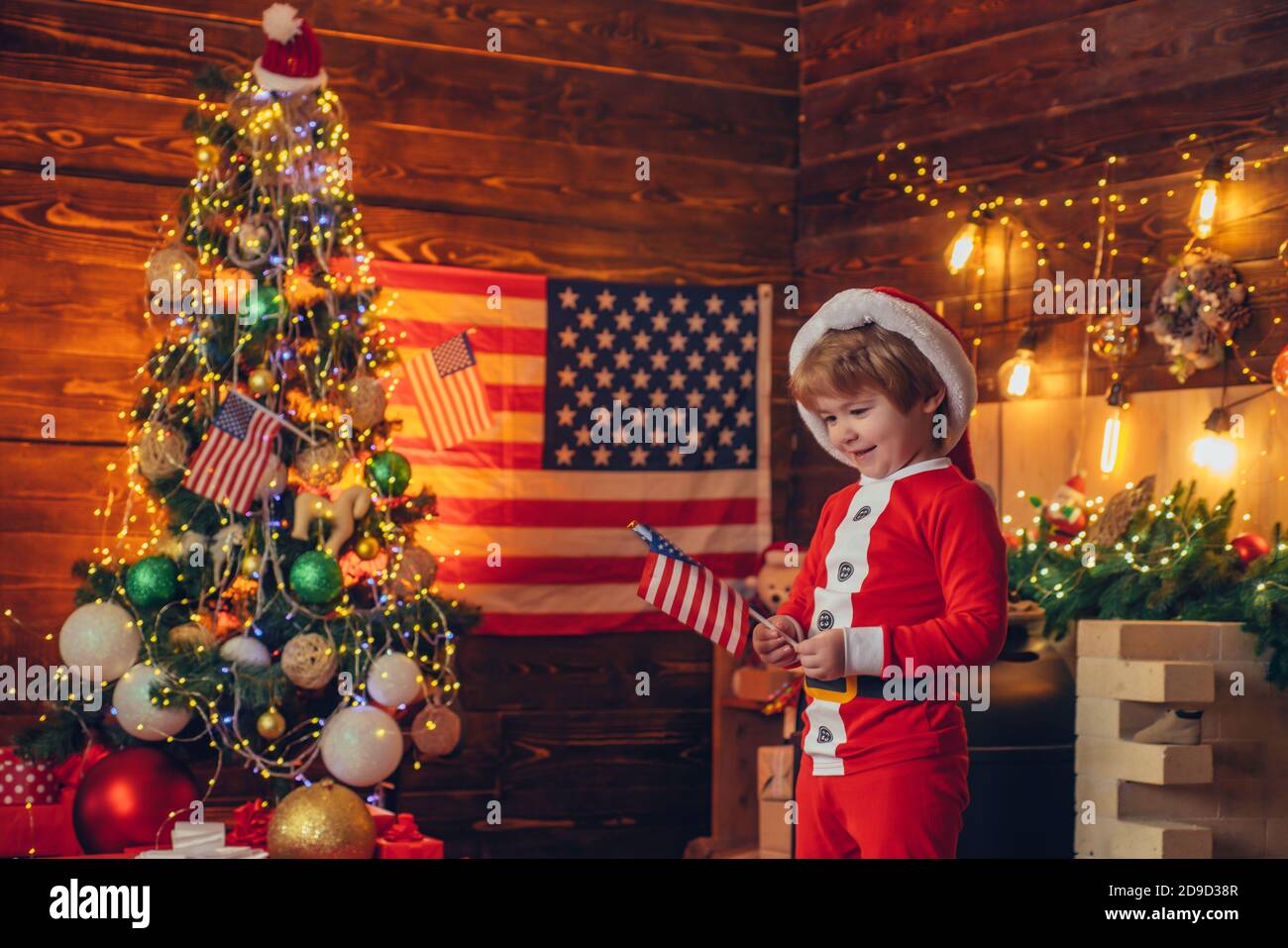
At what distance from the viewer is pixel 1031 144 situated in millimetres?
4750

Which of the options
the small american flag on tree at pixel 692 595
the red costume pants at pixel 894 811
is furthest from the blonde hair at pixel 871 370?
the red costume pants at pixel 894 811

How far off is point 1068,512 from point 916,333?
78.7 inches

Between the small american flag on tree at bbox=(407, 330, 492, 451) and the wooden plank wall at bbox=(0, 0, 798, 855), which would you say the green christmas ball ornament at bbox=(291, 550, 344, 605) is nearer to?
the small american flag on tree at bbox=(407, 330, 492, 451)

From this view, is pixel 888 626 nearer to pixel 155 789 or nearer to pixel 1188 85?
pixel 155 789

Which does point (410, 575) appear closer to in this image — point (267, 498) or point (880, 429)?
point (267, 498)

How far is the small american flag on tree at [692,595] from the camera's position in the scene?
2.19 meters

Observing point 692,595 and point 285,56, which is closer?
point 692,595

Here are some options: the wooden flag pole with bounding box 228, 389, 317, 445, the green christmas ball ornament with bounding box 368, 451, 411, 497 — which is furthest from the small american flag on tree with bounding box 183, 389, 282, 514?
the green christmas ball ornament with bounding box 368, 451, 411, 497

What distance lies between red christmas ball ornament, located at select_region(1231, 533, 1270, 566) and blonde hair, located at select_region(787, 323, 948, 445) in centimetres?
168

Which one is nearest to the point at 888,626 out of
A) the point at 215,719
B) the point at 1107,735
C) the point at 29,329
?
the point at 1107,735

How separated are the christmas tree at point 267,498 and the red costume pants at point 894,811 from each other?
1.82 m

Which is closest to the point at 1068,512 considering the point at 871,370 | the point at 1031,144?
the point at 1031,144

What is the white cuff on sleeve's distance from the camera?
216cm
